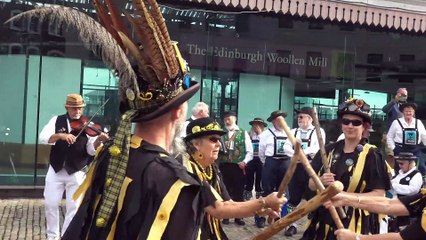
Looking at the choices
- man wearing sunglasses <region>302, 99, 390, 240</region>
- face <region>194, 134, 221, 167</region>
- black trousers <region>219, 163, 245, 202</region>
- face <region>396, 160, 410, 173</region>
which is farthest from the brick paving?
face <region>194, 134, 221, 167</region>

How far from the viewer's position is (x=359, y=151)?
5.00 meters

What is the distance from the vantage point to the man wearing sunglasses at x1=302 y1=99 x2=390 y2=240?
490 centimetres

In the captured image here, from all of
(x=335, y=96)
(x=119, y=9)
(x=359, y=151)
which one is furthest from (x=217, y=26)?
(x=119, y=9)

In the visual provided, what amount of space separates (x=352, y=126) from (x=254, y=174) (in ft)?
18.3

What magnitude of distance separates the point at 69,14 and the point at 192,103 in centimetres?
933

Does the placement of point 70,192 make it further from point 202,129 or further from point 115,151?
point 115,151

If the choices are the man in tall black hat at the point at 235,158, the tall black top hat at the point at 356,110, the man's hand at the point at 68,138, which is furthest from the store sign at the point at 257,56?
the tall black top hat at the point at 356,110

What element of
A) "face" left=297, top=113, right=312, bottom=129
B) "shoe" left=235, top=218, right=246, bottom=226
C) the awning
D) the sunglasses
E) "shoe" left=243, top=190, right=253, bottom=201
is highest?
the awning

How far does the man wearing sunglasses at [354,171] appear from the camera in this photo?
16.1 feet

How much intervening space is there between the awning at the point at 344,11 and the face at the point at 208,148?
19.7 feet

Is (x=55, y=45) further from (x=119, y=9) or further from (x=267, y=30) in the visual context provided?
(x=119, y=9)

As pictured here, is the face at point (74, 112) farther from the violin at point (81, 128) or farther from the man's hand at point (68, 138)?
the man's hand at point (68, 138)

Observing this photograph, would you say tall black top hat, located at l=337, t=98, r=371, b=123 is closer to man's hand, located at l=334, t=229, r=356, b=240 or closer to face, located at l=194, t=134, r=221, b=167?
face, located at l=194, t=134, r=221, b=167

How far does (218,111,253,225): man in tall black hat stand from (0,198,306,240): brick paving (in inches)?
21.4
